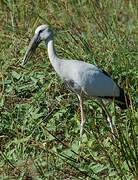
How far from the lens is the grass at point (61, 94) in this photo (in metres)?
4.23

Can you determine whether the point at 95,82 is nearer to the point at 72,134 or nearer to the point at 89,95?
the point at 89,95

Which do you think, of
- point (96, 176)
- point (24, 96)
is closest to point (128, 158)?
point (96, 176)

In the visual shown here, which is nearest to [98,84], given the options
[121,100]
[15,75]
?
[121,100]

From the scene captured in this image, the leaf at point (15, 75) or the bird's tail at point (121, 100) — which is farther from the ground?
the leaf at point (15, 75)

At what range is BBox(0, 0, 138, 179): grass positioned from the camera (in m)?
4.23

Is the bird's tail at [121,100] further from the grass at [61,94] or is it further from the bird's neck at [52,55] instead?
the bird's neck at [52,55]

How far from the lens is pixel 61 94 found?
566 cm

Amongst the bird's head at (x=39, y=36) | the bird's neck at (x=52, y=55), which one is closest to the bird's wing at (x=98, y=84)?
the bird's neck at (x=52, y=55)

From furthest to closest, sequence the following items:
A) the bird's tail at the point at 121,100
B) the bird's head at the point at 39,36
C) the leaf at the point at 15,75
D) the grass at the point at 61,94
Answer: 1. the leaf at the point at 15,75
2. the bird's head at the point at 39,36
3. the bird's tail at the point at 121,100
4. the grass at the point at 61,94

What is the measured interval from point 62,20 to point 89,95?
52.2 inches

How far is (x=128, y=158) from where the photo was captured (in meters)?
3.78

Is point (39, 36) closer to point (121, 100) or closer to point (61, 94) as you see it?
point (61, 94)

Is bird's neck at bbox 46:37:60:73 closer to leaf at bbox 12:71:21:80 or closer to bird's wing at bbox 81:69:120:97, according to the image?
bird's wing at bbox 81:69:120:97

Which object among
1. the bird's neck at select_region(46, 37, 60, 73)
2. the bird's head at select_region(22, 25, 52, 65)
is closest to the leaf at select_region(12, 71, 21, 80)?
the bird's head at select_region(22, 25, 52, 65)
